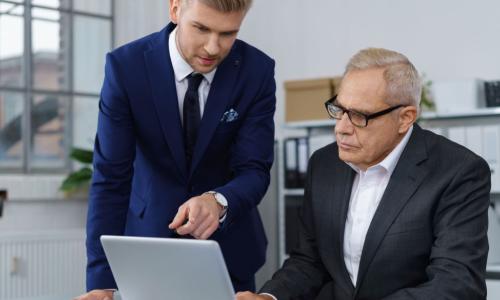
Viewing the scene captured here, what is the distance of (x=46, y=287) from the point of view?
456 centimetres

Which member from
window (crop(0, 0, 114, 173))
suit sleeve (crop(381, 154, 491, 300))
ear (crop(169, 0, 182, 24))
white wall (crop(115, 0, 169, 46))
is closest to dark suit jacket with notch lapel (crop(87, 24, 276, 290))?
ear (crop(169, 0, 182, 24))

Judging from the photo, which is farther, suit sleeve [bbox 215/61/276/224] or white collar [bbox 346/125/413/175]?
white collar [bbox 346/125/413/175]

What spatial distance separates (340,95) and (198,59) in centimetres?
35

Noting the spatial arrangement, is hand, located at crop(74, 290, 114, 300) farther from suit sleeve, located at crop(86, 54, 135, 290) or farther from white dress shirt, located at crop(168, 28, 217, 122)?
white dress shirt, located at crop(168, 28, 217, 122)

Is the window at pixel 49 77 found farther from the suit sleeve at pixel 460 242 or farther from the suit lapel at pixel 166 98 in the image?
the suit sleeve at pixel 460 242

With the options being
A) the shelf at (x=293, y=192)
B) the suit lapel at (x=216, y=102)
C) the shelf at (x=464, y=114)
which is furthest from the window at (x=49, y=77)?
the suit lapel at (x=216, y=102)

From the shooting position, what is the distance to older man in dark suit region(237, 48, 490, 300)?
1.64 m

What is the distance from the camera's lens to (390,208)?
174 cm

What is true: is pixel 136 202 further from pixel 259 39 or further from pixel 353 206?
pixel 259 39

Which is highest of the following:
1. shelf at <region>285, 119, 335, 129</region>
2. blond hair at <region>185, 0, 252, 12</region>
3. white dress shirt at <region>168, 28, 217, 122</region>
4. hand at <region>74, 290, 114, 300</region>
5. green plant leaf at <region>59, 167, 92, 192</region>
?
blond hair at <region>185, 0, 252, 12</region>

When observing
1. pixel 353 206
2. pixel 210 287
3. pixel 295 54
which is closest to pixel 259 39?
pixel 295 54

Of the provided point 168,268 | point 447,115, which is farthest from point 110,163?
point 447,115

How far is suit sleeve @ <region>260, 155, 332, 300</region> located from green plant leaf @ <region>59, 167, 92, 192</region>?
2943 mm

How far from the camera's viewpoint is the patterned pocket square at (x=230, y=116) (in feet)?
5.82
